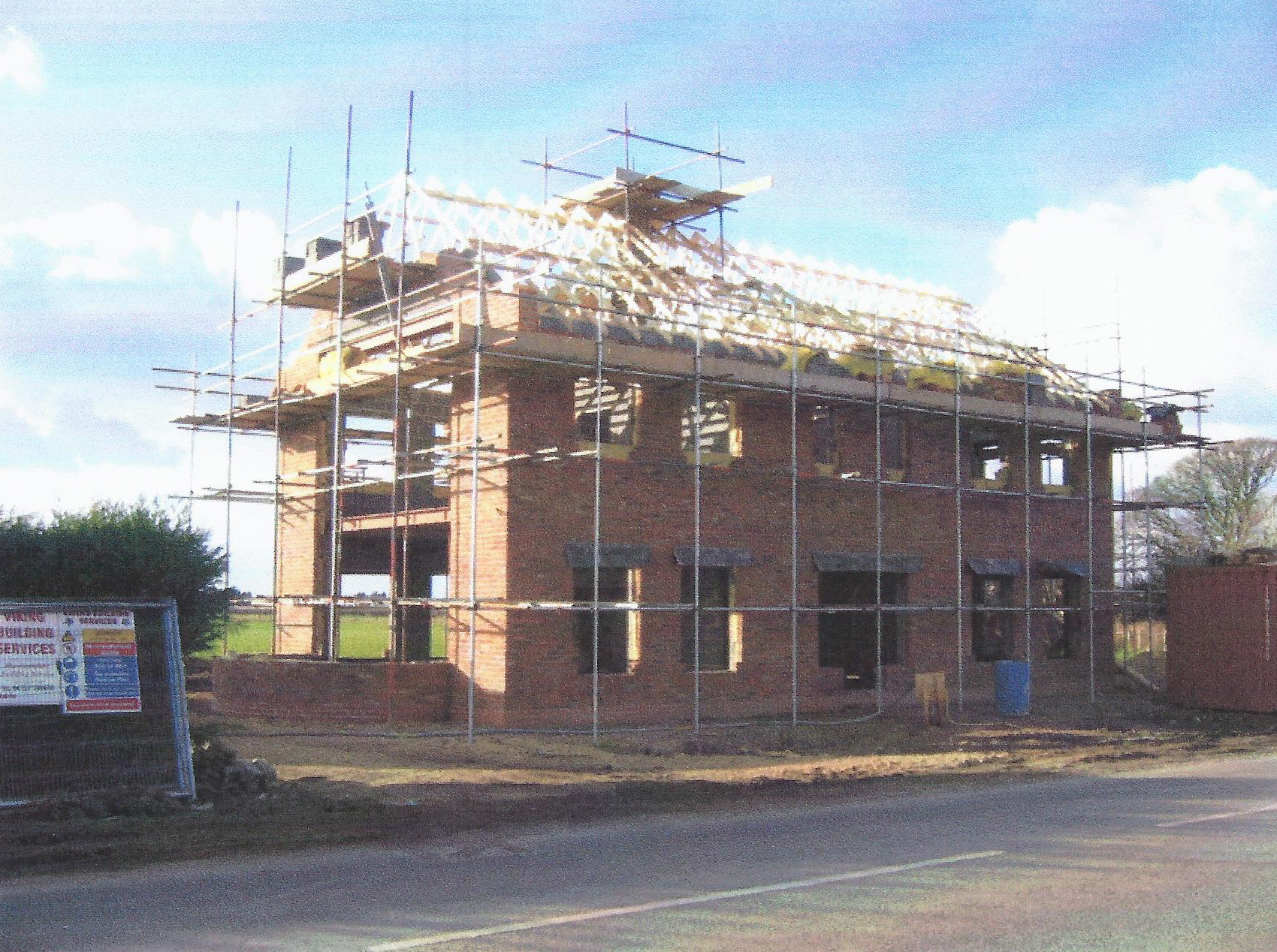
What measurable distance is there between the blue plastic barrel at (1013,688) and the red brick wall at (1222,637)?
4154 mm

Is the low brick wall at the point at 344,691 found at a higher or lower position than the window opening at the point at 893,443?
lower

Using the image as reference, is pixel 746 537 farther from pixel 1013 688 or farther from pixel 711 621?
pixel 1013 688

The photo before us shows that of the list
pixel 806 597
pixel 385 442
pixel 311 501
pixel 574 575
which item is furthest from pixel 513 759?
pixel 385 442

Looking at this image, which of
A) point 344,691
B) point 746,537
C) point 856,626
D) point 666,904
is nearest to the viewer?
point 666,904

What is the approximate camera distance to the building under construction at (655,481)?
58.2ft

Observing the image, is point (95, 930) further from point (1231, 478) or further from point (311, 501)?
point (1231, 478)

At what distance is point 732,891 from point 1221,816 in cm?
554

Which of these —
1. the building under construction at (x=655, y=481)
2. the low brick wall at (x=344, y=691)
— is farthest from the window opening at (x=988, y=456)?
the low brick wall at (x=344, y=691)

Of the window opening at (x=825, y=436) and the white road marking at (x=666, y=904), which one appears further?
the window opening at (x=825, y=436)

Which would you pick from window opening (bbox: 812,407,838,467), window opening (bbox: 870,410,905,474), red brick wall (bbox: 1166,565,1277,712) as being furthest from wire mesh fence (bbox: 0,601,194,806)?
red brick wall (bbox: 1166,565,1277,712)

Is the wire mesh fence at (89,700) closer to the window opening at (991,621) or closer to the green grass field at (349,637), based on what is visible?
the green grass field at (349,637)

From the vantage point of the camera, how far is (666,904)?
773 centimetres

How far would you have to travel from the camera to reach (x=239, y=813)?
10992 millimetres

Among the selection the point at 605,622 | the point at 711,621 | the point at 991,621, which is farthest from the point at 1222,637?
the point at 605,622
